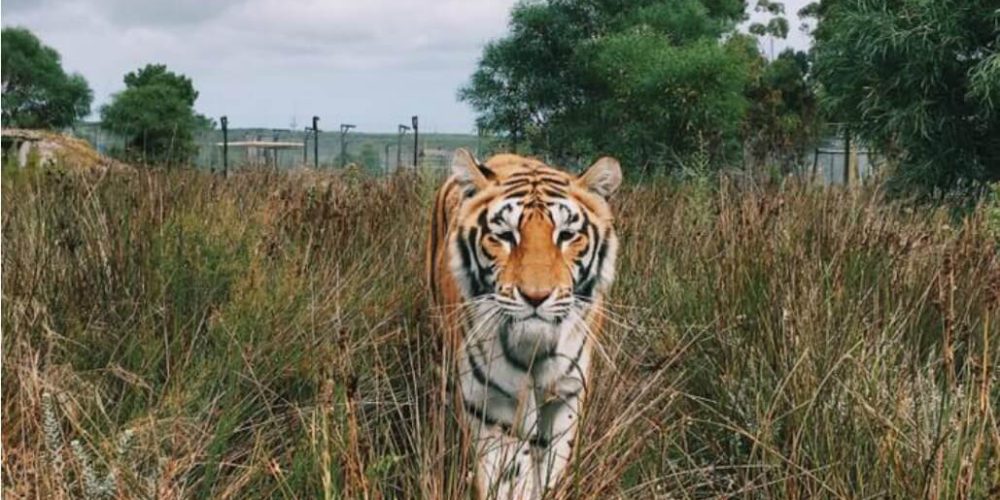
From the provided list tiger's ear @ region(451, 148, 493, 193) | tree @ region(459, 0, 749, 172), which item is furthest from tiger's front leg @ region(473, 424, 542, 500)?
tree @ region(459, 0, 749, 172)

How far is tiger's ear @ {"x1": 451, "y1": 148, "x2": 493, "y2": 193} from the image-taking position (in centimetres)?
253

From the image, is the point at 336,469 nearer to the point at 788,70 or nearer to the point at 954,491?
the point at 954,491

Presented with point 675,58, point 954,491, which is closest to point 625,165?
point 675,58

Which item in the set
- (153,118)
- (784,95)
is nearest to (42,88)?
(153,118)

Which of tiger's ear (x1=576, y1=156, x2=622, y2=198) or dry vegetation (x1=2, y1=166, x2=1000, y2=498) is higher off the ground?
tiger's ear (x1=576, y1=156, x2=622, y2=198)

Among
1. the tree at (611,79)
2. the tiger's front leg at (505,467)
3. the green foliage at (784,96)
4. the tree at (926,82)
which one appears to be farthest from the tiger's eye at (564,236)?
the green foliage at (784,96)

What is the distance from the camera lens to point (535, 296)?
2357 mm

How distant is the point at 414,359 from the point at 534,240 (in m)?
1.08

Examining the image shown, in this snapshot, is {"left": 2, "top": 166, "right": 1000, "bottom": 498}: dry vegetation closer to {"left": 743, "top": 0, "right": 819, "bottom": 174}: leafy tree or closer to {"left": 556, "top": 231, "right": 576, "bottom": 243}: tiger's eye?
{"left": 556, "top": 231, "right": 576, "bottom": 243}: tiger's eye

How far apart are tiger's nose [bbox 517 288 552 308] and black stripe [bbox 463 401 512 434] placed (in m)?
0.36

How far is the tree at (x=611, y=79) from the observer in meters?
14.9

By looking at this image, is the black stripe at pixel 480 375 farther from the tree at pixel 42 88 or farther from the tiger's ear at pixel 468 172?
the tree at pixel 42 88

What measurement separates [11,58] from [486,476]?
30.9m

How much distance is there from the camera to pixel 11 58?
3025 cm
